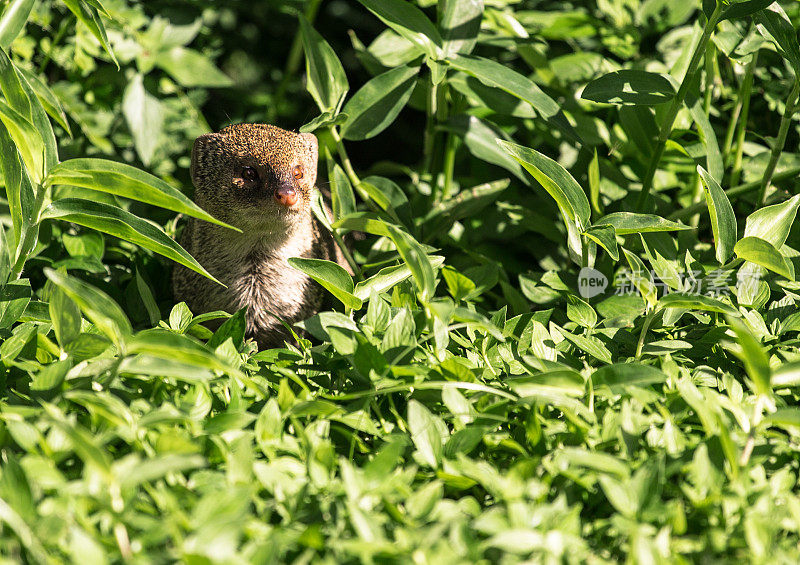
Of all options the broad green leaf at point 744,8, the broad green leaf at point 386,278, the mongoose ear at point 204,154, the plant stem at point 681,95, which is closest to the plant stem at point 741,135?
the plant stem at point 681,95

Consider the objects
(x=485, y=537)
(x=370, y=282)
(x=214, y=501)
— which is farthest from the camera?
(x=370, y=282)

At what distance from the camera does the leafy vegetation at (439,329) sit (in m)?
1.35

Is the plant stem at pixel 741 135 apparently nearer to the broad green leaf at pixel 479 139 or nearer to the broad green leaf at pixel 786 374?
the broad green leaf at pixel 479 139

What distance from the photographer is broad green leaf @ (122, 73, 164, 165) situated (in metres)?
3.17

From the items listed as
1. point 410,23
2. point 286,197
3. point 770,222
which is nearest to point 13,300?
point 286,197

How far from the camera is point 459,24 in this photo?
260 centimetres

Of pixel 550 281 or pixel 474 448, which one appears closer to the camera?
pixel 474 448

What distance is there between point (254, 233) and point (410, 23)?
89cm

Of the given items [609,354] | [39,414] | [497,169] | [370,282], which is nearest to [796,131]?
[497,169]

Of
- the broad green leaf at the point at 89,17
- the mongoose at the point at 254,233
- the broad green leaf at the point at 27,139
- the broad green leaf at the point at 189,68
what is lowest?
the mongoose at the point at 254,233

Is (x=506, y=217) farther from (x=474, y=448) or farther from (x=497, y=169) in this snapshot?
(x=474, y=448)

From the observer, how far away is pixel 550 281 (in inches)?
93.0

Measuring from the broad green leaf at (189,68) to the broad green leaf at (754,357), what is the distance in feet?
8.09

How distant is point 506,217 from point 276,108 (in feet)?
5.06
